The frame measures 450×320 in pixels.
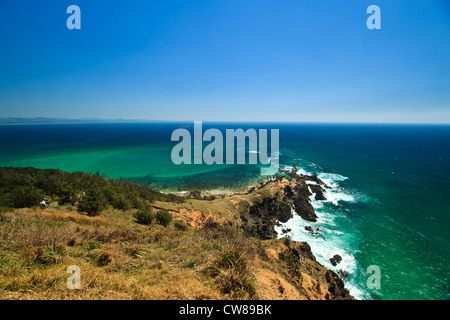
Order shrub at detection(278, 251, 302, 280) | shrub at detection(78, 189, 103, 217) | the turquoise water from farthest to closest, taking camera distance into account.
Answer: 1. the turquoise water
2. shrub at detection(78, 189, 103, 217)
3. shrub at detection(278, 251, 302, 280)

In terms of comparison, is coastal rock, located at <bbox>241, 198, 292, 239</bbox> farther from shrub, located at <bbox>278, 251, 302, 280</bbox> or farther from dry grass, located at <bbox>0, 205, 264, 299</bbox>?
dry grass, located at <bbox>0, 205, 264, 299</bbox>

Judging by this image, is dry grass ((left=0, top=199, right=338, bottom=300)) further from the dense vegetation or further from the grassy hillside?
Answer: the dense vegetation

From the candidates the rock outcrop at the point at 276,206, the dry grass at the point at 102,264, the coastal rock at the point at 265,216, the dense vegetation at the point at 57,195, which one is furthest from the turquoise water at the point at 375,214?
the dense vegetation at the point at 57,195

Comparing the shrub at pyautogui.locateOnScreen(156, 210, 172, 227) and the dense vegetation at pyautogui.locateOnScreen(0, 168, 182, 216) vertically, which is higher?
the dense vegetation at pyautogui.locateOnScreen(0, 168, 182, 216)

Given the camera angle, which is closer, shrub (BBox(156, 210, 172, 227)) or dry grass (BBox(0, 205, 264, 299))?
Result: dry grass (BBox(0, 205, 264, 299))

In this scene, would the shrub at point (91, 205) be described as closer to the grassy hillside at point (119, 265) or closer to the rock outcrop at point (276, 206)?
the grassy hillside at point (119, 265)

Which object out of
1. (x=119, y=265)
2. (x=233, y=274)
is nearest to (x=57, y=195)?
(x=119, y=265)

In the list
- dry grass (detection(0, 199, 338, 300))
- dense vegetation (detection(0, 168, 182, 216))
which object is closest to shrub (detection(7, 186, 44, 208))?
dense vegetation (detection(0, 168, 182, 216))

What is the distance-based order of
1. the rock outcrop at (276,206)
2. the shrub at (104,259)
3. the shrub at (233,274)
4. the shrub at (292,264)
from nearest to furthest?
the shrub at (233,274) → the shrub at (104,259) → the shrub at (292,264) → the rock outcrop at (276,206)

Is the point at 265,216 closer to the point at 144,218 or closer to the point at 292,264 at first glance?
the point at 292,264

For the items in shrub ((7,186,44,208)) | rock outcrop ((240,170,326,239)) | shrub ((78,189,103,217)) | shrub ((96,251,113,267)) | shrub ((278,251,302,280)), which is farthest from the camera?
rock outcrop ((240,170,326,239))

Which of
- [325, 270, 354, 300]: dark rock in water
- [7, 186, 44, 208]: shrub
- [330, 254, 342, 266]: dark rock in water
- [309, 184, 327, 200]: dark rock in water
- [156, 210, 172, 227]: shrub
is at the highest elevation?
[7, 186, 44, 208]: shrub
